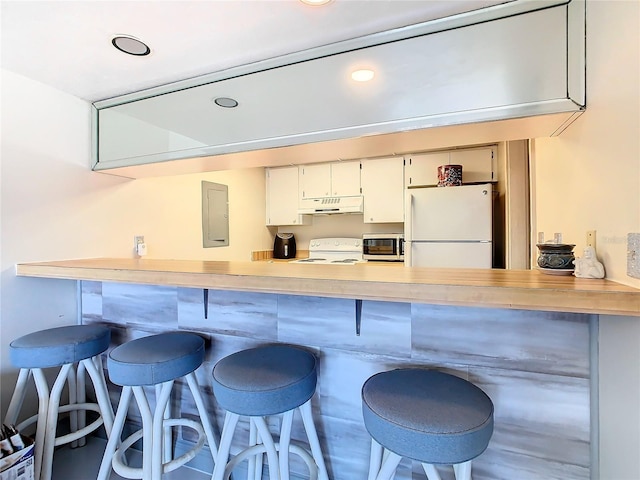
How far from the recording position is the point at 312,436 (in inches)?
50.1

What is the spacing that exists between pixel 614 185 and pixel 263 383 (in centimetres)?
126

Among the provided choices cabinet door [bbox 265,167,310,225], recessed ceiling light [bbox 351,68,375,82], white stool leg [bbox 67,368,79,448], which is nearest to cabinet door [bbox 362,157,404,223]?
cabinet door [bbox 265,167,310,225]

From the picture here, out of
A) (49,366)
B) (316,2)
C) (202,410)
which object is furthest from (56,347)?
(316,2)

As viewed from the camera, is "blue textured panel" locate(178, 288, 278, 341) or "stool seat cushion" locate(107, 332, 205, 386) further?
"blue textured panel" locate(178, 288, 278, 341)

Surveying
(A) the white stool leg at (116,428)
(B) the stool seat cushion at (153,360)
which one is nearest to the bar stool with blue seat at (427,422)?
(B) the stool seat cushion at (153,360)

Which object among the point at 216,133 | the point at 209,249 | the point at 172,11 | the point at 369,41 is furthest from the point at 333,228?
the point at 172,11

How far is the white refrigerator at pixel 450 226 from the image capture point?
2.85 m

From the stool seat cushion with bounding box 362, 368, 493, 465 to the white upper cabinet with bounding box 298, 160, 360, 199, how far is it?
291 cm

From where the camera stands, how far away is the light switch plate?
2.68ft

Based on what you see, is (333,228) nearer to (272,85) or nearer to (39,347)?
(272,85)

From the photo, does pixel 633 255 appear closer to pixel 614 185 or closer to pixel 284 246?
pixel 614 185

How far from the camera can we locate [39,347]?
143cm

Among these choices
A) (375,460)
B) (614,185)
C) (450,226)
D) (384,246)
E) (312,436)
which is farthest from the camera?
(384,246)

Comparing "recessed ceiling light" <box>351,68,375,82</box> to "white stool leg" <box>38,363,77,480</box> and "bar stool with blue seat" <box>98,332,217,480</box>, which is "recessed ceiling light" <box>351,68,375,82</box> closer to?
"bar stool with blue seat" <box>98,332,217,480</box>
